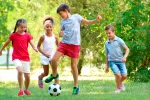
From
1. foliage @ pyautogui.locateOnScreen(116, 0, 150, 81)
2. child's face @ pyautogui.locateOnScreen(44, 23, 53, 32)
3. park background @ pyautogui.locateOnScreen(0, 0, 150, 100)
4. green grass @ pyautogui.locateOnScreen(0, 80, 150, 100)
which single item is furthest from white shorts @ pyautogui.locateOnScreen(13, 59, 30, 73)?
foliage @ pyautogui.locateOnScreen(116, 0, 150, 81)

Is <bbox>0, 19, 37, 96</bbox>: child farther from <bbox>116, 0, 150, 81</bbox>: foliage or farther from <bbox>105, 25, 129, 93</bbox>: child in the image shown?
<bbox>116, 0, 150, 81</bbox>: foliage

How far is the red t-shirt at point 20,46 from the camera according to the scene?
10320mm

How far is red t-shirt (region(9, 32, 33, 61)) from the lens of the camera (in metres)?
10.3

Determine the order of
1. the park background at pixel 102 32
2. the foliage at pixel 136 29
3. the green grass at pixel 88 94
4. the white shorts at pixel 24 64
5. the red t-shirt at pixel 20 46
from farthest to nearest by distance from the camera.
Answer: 1. the foliage at pixel 136 29
2. the park background at pixel 102 32
3. the red t-shirt at pixel 20 46
4. the white shorts at pixel 24 64
5. the green grass at pixel 88 94

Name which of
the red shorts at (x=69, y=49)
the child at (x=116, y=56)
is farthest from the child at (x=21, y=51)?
the child at (x=116, y=56)

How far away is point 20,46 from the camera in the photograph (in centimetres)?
1038

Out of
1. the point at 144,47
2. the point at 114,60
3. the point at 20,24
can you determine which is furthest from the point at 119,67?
the point at 144,47

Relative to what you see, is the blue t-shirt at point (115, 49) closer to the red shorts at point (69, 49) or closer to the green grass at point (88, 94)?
the green grass at point (88, 94)

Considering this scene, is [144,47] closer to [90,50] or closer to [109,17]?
[109,17]

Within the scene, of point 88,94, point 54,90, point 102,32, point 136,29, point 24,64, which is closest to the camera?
point 54,90

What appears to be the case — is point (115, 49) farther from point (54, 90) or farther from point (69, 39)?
point (54, 90)

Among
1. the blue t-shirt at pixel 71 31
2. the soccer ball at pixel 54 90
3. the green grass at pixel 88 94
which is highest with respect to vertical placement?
the blue t-shirt at pixel 71 31

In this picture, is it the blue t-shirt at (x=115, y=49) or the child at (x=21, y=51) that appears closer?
the child at (x=21, y=51)

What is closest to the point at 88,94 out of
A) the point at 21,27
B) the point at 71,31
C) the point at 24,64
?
the point at 71,31
